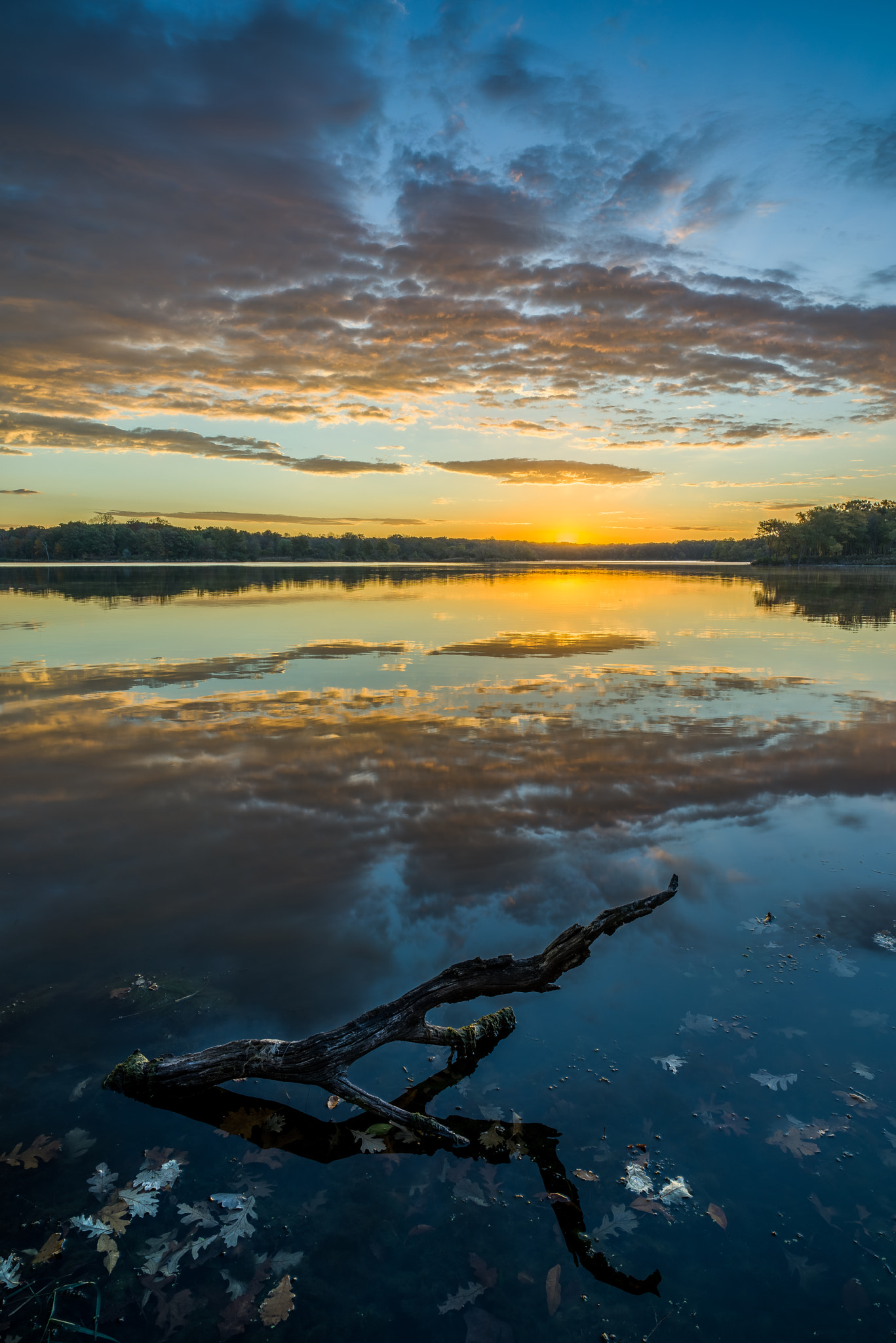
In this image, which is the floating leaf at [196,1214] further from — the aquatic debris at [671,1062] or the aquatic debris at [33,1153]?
the aquatic debris at [671,1062]

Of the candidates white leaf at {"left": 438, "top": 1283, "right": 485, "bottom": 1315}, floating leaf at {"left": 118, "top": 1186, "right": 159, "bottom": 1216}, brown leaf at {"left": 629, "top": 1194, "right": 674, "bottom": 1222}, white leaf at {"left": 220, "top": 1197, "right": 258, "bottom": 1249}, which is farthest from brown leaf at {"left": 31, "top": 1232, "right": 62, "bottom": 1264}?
brown leaf at {"left": 629, "top": 1194, "right": 674, "bottom": 1222}

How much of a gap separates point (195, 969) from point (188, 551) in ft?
667

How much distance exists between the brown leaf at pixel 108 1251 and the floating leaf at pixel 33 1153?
2.43 ft

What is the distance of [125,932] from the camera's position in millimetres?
6871

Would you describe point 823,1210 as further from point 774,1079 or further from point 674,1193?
Result: point 774,1079

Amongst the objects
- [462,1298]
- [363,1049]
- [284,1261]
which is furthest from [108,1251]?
[462,1298]

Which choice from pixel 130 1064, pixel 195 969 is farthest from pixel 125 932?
pixel 130 1064

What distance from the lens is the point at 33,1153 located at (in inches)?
169

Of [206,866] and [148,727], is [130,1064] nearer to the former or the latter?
[206,866]

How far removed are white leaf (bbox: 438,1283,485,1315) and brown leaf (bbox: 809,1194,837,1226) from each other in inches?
79.6

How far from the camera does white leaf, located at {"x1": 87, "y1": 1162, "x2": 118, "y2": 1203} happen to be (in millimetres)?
4086

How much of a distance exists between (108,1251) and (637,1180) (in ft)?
10.2

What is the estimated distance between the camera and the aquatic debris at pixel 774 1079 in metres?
4.86

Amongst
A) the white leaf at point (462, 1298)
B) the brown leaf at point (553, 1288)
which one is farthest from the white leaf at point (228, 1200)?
the brown leaf at point (553, 1288)
